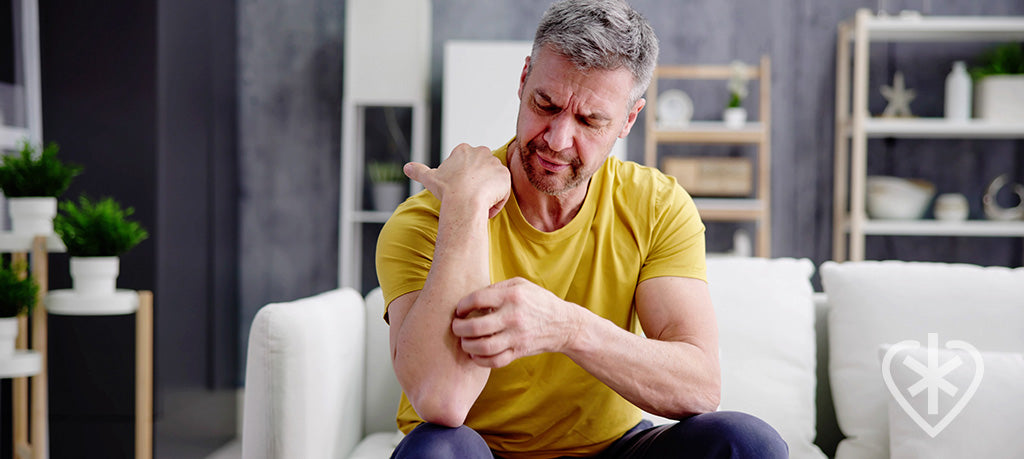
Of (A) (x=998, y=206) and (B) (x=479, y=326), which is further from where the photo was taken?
(A) (x=998, y=206)

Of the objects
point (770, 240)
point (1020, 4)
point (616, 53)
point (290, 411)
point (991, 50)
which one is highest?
point (1020, 4)

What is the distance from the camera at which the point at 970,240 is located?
11.9ft

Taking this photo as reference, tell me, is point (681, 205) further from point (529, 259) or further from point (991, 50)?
point (991, 50)

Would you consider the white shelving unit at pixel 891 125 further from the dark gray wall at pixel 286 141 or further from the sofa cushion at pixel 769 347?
the dark gray wall at pixel 286 141

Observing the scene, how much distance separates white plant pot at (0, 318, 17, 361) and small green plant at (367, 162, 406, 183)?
1715mm

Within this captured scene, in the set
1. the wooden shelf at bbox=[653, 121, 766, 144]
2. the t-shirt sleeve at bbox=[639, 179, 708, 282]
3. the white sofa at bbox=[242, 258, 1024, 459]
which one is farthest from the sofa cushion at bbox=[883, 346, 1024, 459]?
the wooden shelf at bbox=[653, 121, 766, 144]

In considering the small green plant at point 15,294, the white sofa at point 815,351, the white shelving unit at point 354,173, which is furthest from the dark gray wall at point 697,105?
the white sofa at point 815,351

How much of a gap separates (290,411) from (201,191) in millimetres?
2008

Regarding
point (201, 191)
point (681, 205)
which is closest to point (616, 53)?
point (681, 205)

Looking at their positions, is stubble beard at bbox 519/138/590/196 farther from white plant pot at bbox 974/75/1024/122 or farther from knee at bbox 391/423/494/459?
white plant pot at bbox 974/75/1024/122

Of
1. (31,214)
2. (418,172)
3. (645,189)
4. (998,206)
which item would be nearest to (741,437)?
(645,189)

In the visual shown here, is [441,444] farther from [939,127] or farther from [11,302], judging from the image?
[939,127]

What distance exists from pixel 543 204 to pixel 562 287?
0.16 meters

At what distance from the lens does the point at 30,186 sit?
2055 mm
